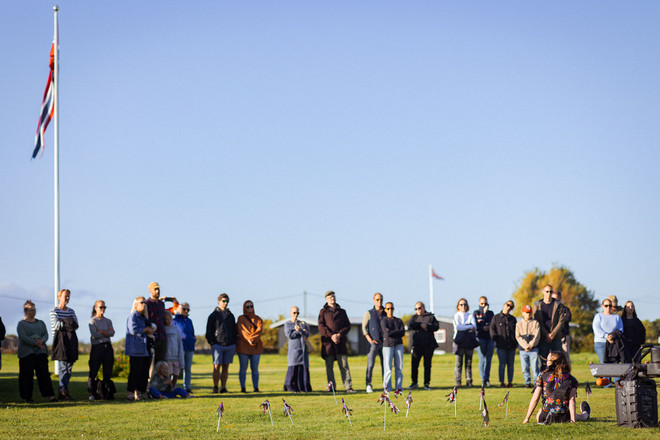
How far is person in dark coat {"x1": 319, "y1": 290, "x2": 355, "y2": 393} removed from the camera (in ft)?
54.4

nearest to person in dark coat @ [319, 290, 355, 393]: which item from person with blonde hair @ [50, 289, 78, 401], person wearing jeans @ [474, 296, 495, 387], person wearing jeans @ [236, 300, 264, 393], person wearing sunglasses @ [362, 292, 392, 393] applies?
person wearing sunglasses @ [362, 292, 392, 393]

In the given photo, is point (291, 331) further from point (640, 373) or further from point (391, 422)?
point (640, 373)

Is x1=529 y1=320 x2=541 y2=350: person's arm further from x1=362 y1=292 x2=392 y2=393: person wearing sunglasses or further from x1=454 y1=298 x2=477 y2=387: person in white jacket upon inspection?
x1=362 y1=292 x2=392 y2=393: person wearing sunglasses

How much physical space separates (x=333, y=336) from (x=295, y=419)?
15.5 feet

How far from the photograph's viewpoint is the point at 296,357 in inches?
662

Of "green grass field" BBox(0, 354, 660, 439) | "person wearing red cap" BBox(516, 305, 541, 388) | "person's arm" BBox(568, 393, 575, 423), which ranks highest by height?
"person wearing red cap" BBox(516, 305, 541, 388)

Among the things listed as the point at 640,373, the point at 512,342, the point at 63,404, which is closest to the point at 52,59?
the point at 63,404

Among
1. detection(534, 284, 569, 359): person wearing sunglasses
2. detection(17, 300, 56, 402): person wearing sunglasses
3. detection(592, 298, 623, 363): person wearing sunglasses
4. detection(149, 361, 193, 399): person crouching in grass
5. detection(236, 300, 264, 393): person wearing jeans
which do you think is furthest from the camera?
detection(592, 298, 623, 363): person wearing sunglasses

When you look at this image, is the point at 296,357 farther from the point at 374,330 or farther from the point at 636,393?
the point at 636,393

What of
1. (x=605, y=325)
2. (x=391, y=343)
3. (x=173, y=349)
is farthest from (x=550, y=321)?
(x=173, y=349)

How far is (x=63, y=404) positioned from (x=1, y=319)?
1949 millimetres

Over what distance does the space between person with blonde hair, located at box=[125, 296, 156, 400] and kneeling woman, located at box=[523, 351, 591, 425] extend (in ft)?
24.6

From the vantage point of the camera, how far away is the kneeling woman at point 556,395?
1053cm

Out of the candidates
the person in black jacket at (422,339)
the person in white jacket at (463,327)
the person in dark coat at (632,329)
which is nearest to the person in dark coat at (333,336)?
the person in black jacket at (422,339)
